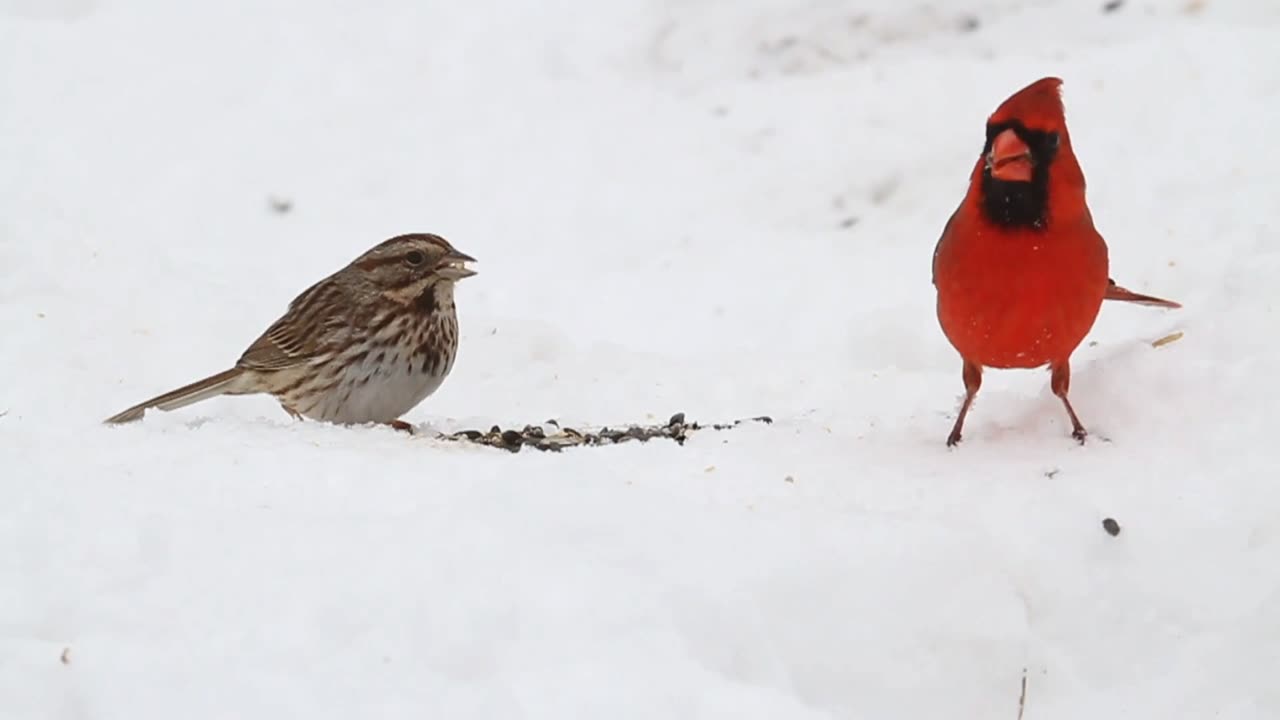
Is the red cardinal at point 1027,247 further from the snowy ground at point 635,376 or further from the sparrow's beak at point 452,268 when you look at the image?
the sparrow's beak at point 452,268

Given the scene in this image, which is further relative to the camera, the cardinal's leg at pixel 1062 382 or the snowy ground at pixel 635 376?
the cardinal's leg at pixel 1062 382

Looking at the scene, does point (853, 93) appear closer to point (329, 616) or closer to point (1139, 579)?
point (1139, 579)

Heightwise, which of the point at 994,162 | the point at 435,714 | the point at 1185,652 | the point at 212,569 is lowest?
the point at 1185,652

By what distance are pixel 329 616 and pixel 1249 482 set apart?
8.11 ft

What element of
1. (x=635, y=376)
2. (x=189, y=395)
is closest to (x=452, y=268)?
(x=189, y=395)

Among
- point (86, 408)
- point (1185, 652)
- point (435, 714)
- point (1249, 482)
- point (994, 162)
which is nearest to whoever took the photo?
point (435, 714)

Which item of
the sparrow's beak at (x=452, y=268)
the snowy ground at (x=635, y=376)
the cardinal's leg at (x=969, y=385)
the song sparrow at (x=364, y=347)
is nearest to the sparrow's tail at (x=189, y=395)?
the song sparrow at (x=364, y=347)

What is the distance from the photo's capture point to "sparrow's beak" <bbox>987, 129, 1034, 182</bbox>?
177 inches

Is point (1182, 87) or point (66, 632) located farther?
point (1182, 87)

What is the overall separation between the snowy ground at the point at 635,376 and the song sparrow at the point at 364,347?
355mm

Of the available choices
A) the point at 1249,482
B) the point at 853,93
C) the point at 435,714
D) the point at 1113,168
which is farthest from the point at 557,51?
the point at 435,714

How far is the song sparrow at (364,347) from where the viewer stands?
18.1 ft

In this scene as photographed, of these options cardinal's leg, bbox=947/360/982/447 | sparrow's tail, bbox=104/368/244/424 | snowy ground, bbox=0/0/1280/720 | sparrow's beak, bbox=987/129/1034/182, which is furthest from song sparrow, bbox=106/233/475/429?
sparrow's beak, bbox=987/129/1034/182

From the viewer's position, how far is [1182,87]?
8367 millimetres
